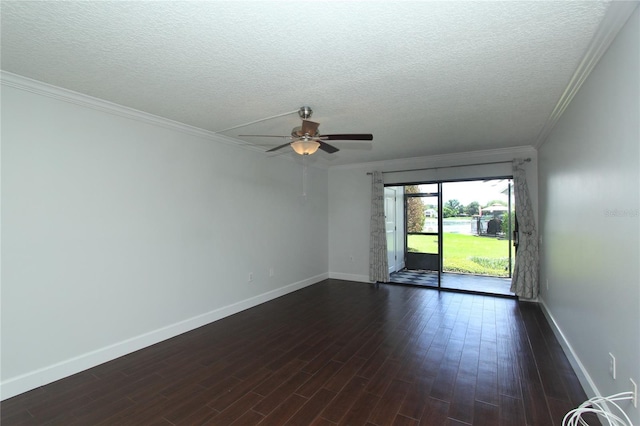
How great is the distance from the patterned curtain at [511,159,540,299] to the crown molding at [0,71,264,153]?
4.81m

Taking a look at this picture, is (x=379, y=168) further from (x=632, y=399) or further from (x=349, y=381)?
(x=632, y=399)

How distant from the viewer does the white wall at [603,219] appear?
1620mm

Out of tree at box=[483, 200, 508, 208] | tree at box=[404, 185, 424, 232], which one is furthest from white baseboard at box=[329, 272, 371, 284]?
tree at box=[483, 200, 508, 208]

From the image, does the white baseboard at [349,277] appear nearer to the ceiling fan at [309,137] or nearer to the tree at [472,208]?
the tree at [472,208]

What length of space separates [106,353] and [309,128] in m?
2.99

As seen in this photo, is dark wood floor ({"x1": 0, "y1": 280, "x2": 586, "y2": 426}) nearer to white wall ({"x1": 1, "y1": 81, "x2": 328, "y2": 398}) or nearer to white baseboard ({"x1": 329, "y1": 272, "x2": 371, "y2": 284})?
white wall ({"x1": 1, "y1": 81, "x2": 328, "y2": 398})

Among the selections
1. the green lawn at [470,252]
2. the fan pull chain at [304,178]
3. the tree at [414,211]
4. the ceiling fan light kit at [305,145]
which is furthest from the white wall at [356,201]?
the ceiling fan light kit at [305,145]

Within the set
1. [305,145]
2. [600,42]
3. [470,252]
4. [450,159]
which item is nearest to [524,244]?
[470,252]

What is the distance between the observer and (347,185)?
21.3ft

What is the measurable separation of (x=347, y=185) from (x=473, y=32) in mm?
4719

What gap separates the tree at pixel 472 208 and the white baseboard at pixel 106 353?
4.41 metres

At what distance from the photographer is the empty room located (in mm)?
1761

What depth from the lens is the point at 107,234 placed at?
2.93 metres

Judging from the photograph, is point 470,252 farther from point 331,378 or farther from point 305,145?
point 305,145
